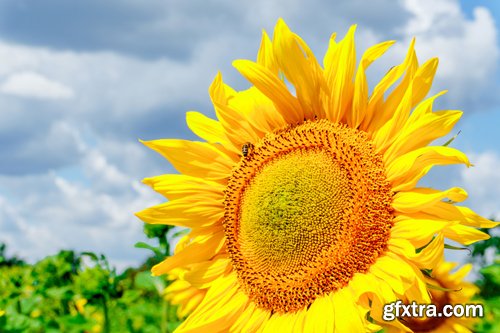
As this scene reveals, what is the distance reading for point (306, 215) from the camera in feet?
10.3

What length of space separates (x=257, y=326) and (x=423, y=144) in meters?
1.23

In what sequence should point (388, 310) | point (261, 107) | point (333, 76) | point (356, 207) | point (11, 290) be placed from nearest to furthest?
point (388, 310) → point (356, 207) → point (333, 76) → point (261, 107) → point (11, 290)

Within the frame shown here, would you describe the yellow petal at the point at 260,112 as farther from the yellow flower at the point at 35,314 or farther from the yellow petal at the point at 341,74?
the yellow flower at the point at 35,314

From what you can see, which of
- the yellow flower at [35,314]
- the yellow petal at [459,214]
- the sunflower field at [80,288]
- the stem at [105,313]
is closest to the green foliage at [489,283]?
the sunflower field at [80,288]

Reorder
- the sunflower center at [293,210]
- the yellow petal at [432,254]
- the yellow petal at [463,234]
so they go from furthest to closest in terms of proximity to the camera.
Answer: the sunflower center at [293,210] < the yellow petal at [463,234] < the yellow petal at [432,254]

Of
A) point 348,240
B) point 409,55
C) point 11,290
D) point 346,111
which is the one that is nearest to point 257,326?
point 348,240

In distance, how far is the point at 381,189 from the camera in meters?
3.11

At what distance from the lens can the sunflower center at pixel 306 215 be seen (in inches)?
122

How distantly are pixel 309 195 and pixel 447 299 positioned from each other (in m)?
2.31

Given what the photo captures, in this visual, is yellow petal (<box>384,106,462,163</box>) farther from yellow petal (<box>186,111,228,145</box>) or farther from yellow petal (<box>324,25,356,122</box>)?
yellow petal (<box>186,111,228,145</box>)

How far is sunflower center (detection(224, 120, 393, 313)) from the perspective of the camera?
3.09 meters

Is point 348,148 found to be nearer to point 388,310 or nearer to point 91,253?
point 388,310

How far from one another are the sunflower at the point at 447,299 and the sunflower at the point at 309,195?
1450mm

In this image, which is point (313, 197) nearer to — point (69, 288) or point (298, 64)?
point (298, 64)
